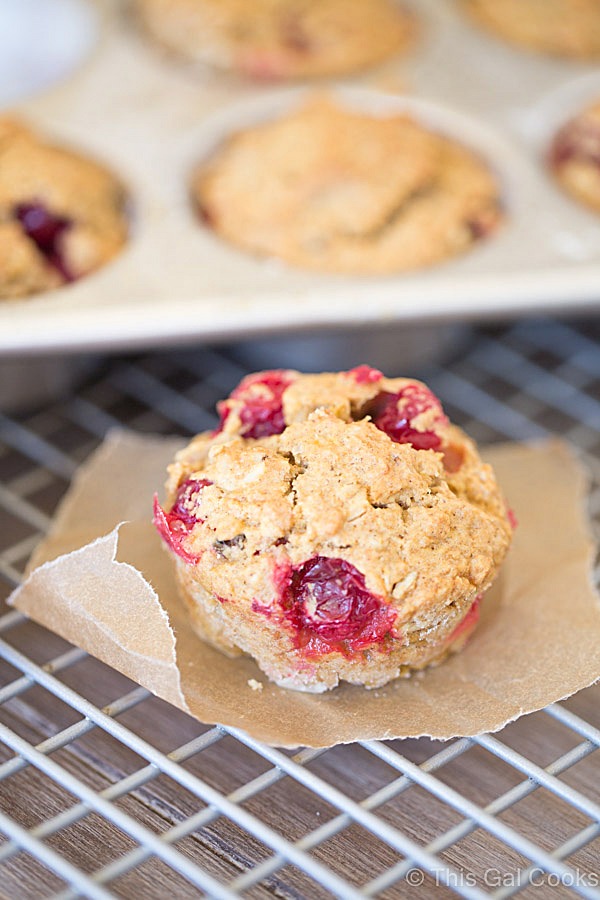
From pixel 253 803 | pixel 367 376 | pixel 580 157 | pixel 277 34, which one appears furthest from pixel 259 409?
pixel 277 34

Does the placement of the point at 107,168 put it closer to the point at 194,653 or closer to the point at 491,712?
the point at 194,653

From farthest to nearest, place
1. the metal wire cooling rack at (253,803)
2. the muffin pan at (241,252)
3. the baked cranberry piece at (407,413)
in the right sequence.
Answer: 1. the muffin pan at (241,252)
2. the baked cranberry piece at (407,413)
3. the metal wire cooling rack at (253,803)

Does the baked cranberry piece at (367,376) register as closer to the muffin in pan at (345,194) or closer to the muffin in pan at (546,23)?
the muffin in pan at (345,194)

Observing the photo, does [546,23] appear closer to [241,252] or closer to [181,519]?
[241,252]

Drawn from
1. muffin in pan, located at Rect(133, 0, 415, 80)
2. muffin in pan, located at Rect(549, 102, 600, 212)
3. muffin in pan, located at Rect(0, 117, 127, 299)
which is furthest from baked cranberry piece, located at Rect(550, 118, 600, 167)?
muffin in pan, located at Rect(0, 117, 127, 299)

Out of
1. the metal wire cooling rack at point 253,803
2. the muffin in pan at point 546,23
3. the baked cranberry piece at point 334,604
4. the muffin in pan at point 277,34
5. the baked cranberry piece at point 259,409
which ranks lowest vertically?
the metal wire cooling rack at point 253,803

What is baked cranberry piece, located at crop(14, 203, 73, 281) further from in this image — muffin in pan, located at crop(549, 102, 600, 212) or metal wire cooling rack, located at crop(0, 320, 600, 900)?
muffin in pan, located at crop(549, 102, 600, 212)

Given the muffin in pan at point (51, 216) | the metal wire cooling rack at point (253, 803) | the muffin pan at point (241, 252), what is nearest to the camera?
Answer: the metal wire cooling rack at point (253, 803)

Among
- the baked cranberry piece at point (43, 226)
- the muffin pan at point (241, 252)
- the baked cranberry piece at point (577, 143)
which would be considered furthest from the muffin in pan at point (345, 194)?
the baked cranberry piece at point (43, 226)
